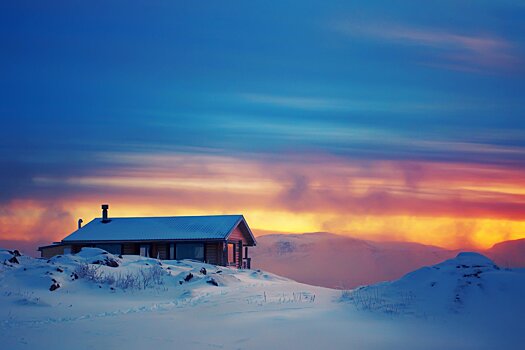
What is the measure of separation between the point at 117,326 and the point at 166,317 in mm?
1640

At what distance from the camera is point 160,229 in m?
44.5

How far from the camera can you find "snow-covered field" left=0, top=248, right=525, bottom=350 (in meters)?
11.8

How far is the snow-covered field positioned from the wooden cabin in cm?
2126

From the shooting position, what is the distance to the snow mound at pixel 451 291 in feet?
47.5

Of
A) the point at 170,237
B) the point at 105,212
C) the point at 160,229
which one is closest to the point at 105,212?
the point at 105,212

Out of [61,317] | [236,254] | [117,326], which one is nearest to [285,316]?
[117,326]

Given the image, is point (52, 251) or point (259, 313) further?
point (52, 251)

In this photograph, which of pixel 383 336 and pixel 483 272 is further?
pixel 483 272

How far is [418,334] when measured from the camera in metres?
12.7

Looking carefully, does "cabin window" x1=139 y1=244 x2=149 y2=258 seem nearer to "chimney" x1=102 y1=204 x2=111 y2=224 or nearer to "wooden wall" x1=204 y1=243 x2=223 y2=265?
"wooden wall" x1=204 y1=243 x2=223 y2=265

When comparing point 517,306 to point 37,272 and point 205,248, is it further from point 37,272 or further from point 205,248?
point 205,248

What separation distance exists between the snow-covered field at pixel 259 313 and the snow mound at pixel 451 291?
0.03m

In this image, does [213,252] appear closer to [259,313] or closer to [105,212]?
[105,212]

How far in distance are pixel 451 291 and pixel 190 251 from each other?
29.4 metres
